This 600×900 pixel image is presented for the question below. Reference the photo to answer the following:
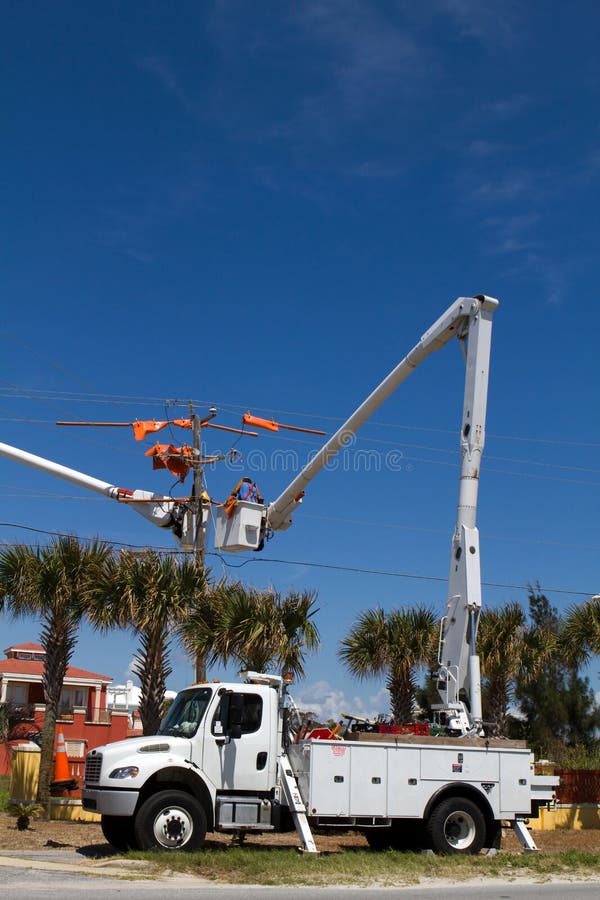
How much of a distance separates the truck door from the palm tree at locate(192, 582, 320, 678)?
785 centimetres

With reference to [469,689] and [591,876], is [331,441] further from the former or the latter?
[591,876]

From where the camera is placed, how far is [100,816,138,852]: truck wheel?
47.3 ft

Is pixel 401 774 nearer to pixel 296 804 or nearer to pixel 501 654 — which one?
pixel 296 804

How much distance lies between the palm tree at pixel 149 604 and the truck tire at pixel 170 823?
8501 millimetres

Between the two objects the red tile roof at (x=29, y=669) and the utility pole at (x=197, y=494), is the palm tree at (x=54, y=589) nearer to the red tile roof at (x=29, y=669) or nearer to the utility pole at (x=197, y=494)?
the utility pole at (x=197, y=494)

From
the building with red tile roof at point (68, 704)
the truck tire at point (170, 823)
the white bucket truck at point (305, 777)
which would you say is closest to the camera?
the truck tire at point (170, 823)

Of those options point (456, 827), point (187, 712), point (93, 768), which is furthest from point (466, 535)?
point (93, 768)

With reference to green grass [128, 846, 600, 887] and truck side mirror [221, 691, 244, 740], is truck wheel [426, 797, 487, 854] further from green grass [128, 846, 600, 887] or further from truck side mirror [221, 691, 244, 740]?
truck side mirror [221, 691, 244, 740]

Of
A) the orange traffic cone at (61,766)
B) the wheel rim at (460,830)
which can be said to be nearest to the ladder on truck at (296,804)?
the wheel rim at (460,830)

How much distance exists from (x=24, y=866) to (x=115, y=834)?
1.69 metres

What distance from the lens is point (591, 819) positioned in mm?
24109

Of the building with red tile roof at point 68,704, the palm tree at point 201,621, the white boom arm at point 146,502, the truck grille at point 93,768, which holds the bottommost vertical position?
the building with red tile roof at point 68,704

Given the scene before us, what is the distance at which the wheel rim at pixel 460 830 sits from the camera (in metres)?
15.2

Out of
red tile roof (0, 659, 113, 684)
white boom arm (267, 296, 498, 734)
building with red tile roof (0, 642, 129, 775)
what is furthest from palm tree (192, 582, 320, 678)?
red tile roof (0, 659, 113, 684)
